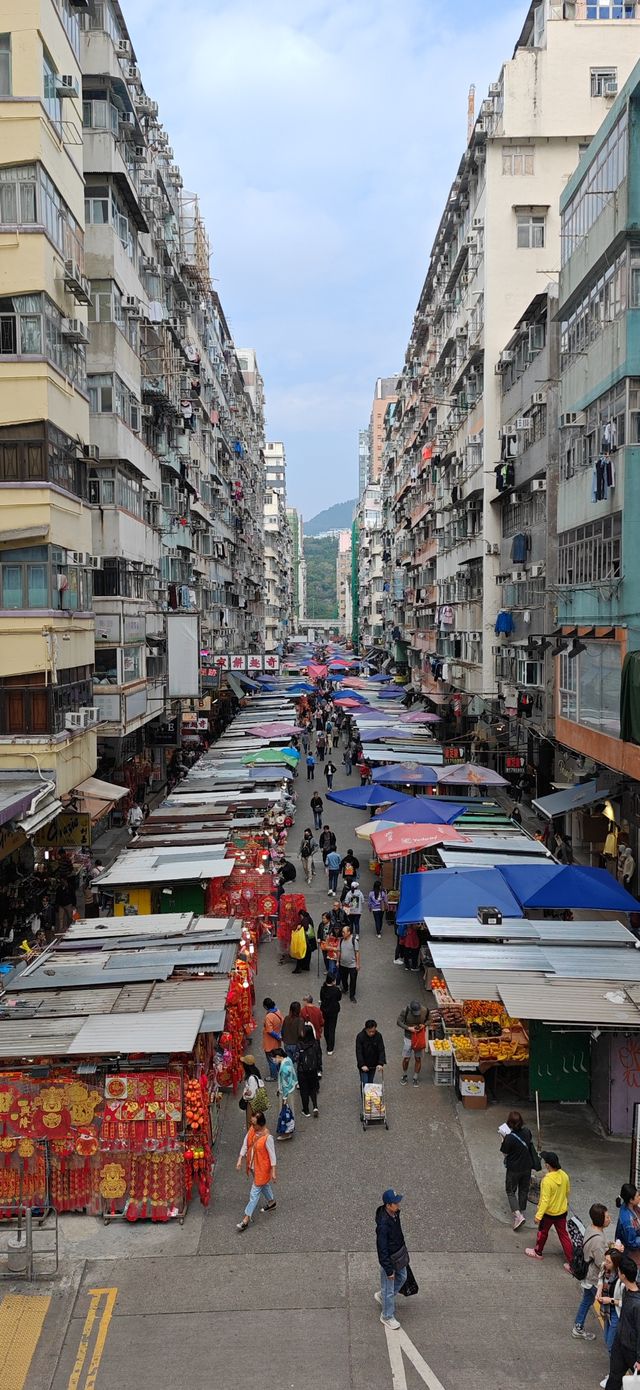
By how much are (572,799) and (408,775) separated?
5701mm

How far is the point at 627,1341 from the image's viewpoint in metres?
7.65

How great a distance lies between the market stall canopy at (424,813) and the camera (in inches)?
907

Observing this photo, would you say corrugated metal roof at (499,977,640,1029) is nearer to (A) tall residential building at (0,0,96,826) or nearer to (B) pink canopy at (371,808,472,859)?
(B) pink canopy at (371,808,472,859)

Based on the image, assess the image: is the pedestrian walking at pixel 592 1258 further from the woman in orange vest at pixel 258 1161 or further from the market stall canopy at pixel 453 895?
the market stall canopy at pixel 453 895

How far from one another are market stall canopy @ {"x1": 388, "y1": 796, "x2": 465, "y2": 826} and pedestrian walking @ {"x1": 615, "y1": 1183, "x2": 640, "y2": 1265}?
13.0 meters

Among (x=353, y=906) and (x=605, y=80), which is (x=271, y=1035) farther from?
(x=605, y=80)

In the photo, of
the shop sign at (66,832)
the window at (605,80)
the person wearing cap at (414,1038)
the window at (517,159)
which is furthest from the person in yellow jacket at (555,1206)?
the window at (605,80)

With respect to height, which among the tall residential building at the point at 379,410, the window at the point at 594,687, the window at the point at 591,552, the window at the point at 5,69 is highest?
the tall residential building at the point at 379,410

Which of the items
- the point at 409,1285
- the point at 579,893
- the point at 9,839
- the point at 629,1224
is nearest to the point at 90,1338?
the point at 409,1285

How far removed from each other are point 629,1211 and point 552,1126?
136 inches

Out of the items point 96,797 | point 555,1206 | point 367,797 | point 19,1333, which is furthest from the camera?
point 367,797

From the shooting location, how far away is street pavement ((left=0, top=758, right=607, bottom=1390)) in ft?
27.2

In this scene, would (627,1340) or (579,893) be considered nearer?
(627,1340)

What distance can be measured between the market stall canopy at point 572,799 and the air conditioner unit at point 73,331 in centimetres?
1404
